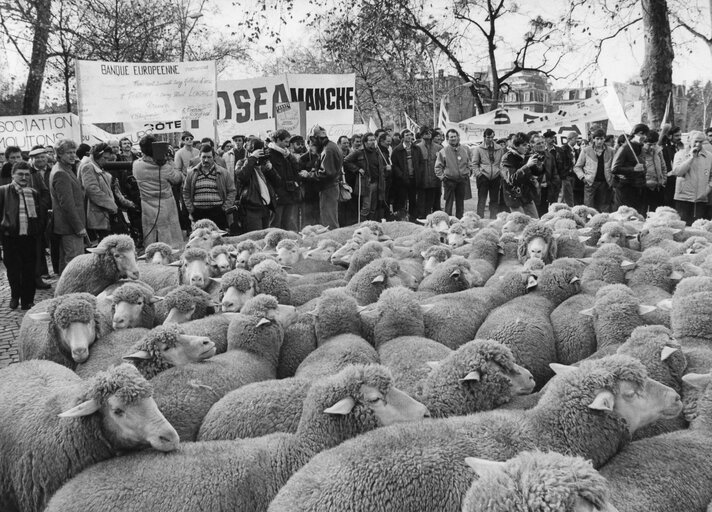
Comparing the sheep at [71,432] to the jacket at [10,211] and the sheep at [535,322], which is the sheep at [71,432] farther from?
the jacket at [10,211]

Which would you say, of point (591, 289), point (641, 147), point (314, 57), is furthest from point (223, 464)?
point (314, 57)

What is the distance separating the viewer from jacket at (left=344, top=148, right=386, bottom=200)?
1141 centimetres

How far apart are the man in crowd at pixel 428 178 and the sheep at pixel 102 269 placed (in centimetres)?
816

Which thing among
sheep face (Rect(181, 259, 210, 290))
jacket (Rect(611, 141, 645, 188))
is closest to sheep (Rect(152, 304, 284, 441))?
sheep face (Rect(181, 259, 210, 290))

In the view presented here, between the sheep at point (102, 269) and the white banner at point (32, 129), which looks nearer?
the sheep at point (102, 269)

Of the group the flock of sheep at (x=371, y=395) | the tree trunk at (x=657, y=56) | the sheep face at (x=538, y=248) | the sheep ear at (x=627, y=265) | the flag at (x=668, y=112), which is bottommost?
the flock of sheep at (x=371, y=395)

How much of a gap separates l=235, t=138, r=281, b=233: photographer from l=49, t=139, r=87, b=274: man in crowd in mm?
2651

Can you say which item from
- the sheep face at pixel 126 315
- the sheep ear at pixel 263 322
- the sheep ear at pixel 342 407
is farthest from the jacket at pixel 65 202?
the sheep ear at pixel 342 407

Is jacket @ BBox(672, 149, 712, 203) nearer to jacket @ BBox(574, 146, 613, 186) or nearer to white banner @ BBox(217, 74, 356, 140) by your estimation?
jacket @ BBox(574, 146, 613, 186)

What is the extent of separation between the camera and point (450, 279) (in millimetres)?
5176

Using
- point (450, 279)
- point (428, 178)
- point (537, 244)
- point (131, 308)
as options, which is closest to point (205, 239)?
point (131, 308)

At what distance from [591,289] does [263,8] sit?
14729 millimetres

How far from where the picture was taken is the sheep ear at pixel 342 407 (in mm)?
2320

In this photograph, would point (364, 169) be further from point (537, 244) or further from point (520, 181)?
point (537, 244)
